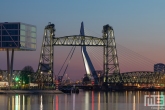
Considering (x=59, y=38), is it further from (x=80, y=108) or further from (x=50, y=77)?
(x=80, y=108)

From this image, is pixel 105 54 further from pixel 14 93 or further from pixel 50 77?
pixel 14 93

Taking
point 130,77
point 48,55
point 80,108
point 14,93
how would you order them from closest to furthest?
point 80,108 → point 14,93 → point 48,55 → point 130,77

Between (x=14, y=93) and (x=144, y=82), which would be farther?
(x=144, y=82)

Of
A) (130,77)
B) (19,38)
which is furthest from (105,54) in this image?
(130,77)

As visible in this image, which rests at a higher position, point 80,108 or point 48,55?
point 48,55

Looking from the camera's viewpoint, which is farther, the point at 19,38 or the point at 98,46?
the point at 98,46

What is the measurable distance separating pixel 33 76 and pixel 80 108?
61347mm

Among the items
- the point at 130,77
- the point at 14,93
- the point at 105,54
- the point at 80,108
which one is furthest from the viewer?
the point at 130,77

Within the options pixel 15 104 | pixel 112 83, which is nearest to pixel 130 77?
pixel 112 83

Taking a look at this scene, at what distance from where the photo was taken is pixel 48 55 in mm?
127750

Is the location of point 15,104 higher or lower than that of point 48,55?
lower

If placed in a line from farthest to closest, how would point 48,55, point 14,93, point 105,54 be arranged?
point 105,54 → point 48,55 → point 14,93

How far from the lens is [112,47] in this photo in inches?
5438

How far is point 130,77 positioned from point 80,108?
10600cm
